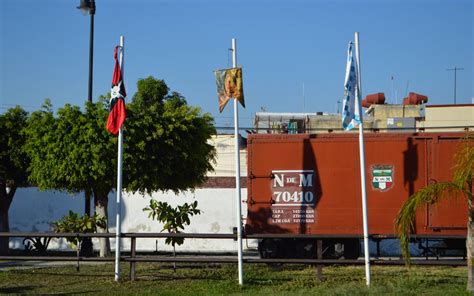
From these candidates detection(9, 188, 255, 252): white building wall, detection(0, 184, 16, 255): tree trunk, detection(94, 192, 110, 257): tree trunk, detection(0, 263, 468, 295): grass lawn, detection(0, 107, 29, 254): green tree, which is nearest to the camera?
detection(0, 263, 468, 295): grass lawn

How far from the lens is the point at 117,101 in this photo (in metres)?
14.8

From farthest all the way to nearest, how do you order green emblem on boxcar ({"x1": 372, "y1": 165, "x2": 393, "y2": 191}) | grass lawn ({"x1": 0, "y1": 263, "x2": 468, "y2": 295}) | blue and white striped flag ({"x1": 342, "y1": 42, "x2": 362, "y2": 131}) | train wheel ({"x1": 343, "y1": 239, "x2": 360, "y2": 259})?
1. train wheel ({"x1": 343, "y1": 239, "x2": 360, "y2": 259})
2. green emblem on boxcar ({"x1": 372, "y1": 165, "x2": 393, "y2": 191})
3. blue and white striped flag ({"x1": 342, "y1": 42, "x2": 362, "y2": 131})
4. grass lawn ({"x1": 0, "y1": 263, "x2": 468, "y2": 295})

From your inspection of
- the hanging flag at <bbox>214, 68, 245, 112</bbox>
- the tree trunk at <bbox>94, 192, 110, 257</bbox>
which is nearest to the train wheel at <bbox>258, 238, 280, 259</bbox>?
the tree trunk at <bbox>94, 192, 110, 257</bbox>

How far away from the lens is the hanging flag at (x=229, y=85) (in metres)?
13.8

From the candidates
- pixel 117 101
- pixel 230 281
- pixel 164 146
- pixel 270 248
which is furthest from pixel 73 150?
pixel 230 281

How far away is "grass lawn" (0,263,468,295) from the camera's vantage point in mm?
12633

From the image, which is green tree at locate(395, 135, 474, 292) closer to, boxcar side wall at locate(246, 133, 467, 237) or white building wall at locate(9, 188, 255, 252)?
boxcar side wall at locate(246, 133, 467, 237)

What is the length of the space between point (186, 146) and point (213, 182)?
1004cm

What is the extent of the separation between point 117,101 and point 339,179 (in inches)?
226

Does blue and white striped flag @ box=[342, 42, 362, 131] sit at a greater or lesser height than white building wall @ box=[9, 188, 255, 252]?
greater

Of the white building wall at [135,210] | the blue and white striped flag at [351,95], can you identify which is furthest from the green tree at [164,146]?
the white building wall at [135,210]

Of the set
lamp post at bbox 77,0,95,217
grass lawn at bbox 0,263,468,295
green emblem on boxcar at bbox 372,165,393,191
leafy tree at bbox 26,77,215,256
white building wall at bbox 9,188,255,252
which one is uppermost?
lamp post at bbox 77,0,95,217

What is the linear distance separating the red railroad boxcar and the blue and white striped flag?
3448 millimetres

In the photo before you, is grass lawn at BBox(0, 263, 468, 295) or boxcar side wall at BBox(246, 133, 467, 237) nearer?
grass lawn at BBox(0, 263, 468, 295)
